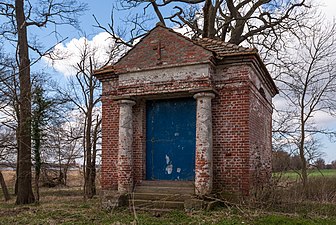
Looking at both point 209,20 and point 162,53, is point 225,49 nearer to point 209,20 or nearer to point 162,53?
point 162,53

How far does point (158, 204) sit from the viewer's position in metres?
9.59

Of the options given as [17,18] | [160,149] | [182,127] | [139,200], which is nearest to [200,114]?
[182,127]

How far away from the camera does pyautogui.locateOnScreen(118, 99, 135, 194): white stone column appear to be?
410 inches

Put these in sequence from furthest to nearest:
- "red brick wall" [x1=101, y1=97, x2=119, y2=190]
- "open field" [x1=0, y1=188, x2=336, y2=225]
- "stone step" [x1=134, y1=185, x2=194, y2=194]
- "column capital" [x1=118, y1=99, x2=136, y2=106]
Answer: "red brick wall" [x1=101, y1=97, x2=119, y2=190], "column capital" [x1=118, y1=99, x2=136, y2=106], "stone step" [x1=134, y1=185, x2=194, y2=194], "open field" [x1=0, y1=188, x2=336, y2=225]

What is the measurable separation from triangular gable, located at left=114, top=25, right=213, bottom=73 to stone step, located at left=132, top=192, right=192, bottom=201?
12.4 feet

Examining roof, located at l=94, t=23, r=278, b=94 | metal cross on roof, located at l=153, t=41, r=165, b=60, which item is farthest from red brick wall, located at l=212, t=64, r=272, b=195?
metal cross on roof, located at l=153, t=41, r=165, b=60

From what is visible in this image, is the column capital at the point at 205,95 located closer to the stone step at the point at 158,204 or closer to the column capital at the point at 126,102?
the column capital at the point at 126,102

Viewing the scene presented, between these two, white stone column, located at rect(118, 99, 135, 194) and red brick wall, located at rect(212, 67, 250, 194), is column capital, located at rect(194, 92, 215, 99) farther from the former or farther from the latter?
white stone column, located at rect(118, 99, 135, 194)

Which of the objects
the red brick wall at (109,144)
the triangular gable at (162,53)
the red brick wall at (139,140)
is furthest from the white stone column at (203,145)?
the red brick wall at (109,144)

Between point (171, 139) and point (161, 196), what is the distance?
6.15 ft

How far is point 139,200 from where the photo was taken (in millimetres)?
9906

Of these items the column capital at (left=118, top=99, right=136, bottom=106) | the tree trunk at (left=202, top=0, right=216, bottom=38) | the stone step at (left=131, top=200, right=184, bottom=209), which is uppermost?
the tree trunk at (left=202, top=0, right=216, bottom=38)

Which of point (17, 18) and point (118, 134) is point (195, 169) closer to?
point (118, 134)

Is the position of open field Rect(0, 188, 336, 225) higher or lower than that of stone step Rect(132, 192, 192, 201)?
lower
